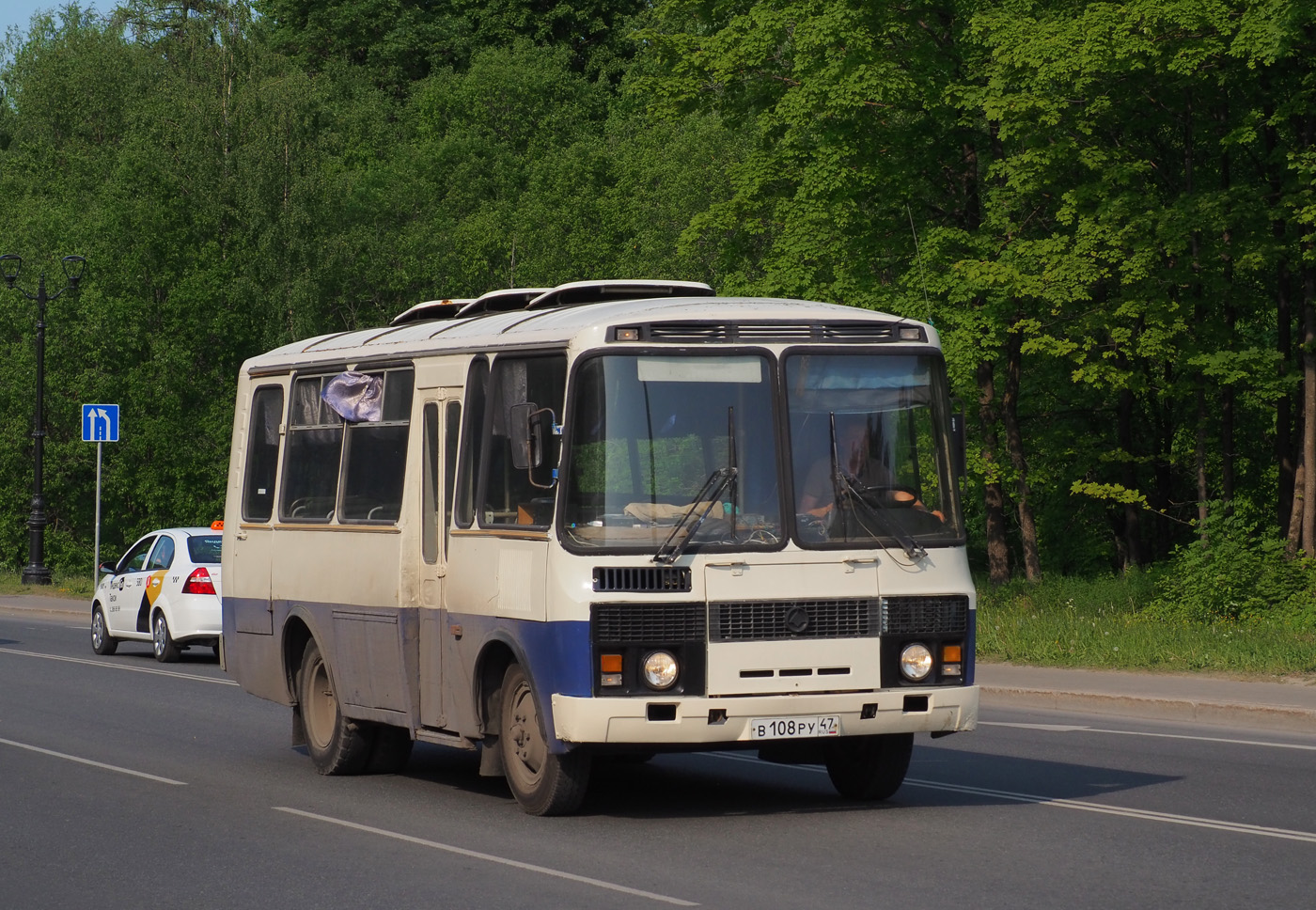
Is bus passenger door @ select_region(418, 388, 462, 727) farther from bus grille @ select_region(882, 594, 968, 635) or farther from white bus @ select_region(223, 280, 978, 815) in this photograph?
bus grille @ select_region(882, 594, 968, 635)

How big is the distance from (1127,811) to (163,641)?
16.3 metres

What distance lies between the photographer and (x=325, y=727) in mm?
13086

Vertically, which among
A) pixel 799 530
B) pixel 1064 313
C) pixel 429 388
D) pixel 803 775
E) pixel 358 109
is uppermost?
pixel 358 109

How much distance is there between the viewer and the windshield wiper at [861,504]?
34.2 feet

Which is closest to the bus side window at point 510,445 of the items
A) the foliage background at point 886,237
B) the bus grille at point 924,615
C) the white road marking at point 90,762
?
the bus grille at point 924,615

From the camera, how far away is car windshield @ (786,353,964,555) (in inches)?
410

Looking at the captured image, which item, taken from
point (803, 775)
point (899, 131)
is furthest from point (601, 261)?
point (803, 775)

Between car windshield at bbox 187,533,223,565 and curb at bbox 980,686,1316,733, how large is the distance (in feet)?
33.7

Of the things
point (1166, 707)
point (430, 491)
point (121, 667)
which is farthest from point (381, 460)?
point (121, 667)

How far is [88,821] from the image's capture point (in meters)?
10.7

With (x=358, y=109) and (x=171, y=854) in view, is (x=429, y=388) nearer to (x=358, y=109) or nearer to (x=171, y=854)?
(x=171, y=854)

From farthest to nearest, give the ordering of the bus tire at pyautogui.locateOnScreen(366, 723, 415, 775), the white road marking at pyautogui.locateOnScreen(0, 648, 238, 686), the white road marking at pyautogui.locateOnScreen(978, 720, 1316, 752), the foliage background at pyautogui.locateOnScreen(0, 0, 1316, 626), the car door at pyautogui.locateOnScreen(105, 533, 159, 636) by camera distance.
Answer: the foliage background at pyautogui.locateOnScreen(0, 0, 1316, 626)
the car door at pyautogui.locateOnScreen(105, 533, 159, 636)
the white road marking at pyautogui.locateOnScreen(0, 648, 238, 686)
the white road marking at pyautogui.locateOnScreen(978, 720, 1316, 752)
the bus tire at pyautogui.locateOnScreen(366, 723, 415, 775)

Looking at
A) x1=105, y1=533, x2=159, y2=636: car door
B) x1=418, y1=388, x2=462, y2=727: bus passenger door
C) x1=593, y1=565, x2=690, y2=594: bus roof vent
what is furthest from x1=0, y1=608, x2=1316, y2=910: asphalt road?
x1=105, y1=533, x2=159, y2=636: car door

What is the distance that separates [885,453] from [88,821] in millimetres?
4963
